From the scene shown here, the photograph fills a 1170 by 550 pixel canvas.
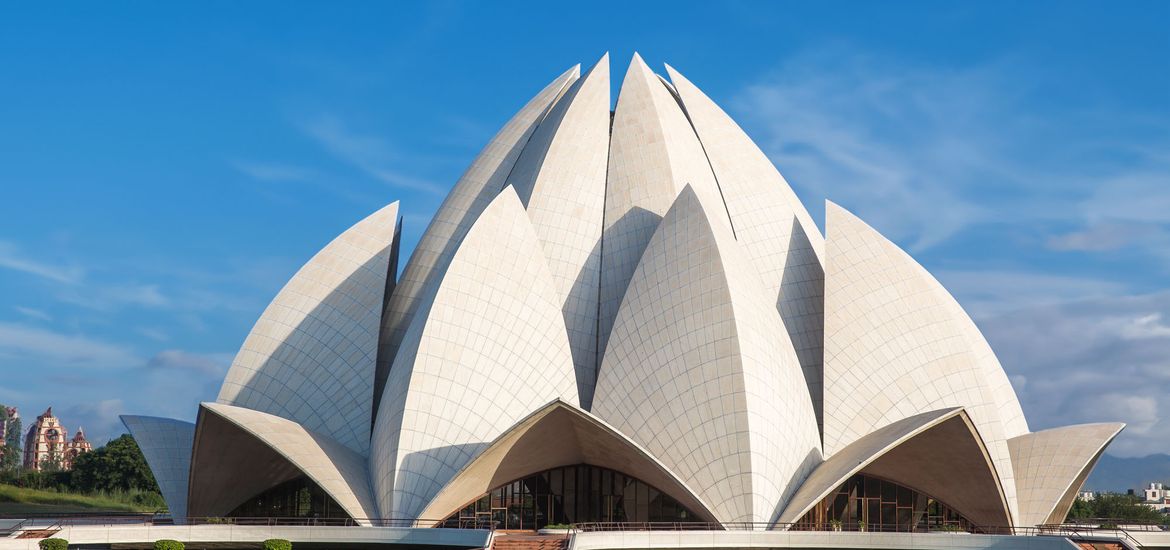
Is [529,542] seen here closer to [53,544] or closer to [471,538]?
[471,538]

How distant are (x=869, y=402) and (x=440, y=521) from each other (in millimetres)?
14808

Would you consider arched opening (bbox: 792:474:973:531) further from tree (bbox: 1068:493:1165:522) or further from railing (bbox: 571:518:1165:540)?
tree (bbox: 1068:493:1165:522)


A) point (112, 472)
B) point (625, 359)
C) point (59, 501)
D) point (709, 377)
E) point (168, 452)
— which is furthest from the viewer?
point (112, 472)

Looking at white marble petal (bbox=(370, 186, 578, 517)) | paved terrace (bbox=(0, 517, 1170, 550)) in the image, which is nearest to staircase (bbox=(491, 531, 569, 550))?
paved terrace (bbox=(0, 517, 1170, 550))

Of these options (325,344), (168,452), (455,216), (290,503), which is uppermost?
(455,216)

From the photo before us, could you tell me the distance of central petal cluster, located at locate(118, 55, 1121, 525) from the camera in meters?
31.4

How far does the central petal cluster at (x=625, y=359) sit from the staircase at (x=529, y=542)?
4198 mm

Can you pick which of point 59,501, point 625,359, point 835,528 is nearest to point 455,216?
point 625,359

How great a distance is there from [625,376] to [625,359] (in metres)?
0.57

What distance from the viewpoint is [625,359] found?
33688mm

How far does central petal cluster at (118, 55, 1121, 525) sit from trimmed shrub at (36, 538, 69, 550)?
7.14 m

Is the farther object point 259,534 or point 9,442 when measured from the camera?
point 9,442

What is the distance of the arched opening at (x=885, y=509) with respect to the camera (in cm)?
3441

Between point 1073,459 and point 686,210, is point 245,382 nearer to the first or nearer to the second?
point 686,210
